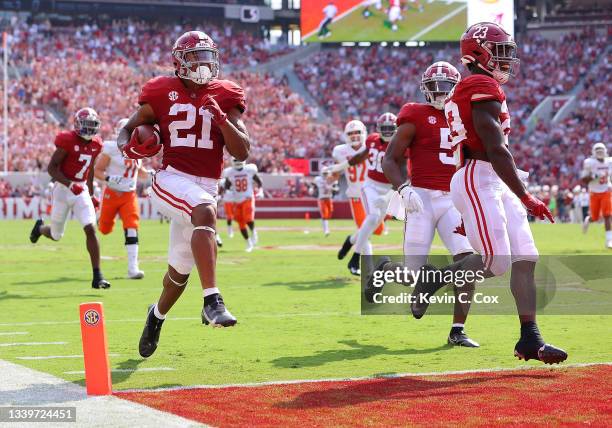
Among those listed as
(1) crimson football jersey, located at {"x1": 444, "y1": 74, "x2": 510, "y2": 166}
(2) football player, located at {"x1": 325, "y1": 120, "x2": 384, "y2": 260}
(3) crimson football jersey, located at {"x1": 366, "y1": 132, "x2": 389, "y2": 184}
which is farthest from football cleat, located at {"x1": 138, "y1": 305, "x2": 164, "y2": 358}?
(2) football player, located at {"x1": 325, "y1": 120, "x2": 384, "y2": 260}

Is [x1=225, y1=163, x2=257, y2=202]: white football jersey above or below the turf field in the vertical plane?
above

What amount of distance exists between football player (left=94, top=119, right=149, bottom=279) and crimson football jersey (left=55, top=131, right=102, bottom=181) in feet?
3.31

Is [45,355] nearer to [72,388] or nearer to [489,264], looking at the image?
[72,388]

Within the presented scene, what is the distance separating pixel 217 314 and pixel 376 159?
7211 millimetres

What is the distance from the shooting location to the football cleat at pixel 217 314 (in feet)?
20.4

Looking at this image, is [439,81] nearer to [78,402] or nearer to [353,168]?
[78,402]

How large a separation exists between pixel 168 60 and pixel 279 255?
3068cm

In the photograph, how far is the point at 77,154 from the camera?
42.0 ft

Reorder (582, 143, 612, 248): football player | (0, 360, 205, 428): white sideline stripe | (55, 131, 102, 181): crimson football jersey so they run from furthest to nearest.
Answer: (582, 143, 612, 248): football player < (55, 131, 102, 181): crimson football jersey < (0, 360, 205, 428): white sideline stripe

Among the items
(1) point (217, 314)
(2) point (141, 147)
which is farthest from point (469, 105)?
(2) point (141, 147)

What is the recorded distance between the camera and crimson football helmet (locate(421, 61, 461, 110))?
8.32m

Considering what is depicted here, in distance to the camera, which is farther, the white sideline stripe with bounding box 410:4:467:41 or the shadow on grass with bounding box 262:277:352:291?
the white sideline stripe with bounding box 410:4:467:41

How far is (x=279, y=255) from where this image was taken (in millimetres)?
18625

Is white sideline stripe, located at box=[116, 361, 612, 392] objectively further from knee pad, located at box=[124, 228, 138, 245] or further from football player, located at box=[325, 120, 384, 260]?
knee pad, located at box=[124, 228, 138, 245]
